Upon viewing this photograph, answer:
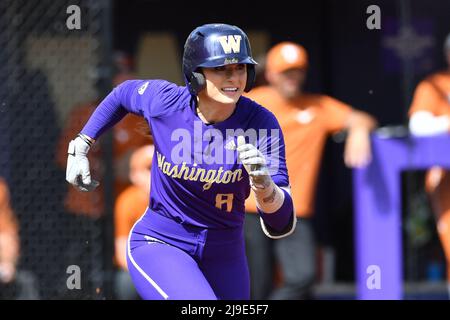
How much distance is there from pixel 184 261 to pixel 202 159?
41 centimetres

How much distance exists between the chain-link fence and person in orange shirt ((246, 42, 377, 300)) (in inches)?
39.7

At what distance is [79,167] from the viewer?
445cm

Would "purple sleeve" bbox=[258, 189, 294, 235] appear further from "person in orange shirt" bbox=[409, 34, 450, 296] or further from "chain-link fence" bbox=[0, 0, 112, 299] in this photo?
"person in orange shirt" bbox=[409, 34, 450, 296]

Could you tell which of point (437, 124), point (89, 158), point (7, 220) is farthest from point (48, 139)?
point (437, 124)

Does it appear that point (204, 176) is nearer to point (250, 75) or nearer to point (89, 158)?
point (250, 75)

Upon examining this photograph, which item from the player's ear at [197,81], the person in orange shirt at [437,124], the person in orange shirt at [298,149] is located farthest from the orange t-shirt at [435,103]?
the player's ear at [197,81]

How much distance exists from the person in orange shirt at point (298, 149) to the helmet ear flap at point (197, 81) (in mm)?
2256

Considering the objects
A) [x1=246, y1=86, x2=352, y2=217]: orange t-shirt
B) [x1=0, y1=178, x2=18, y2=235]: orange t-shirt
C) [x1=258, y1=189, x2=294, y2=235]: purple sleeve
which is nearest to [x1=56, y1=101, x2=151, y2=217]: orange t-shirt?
[x1=0, y1=178, x2=18, y2=235]: orange t-shirt

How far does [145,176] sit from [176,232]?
2254 mm

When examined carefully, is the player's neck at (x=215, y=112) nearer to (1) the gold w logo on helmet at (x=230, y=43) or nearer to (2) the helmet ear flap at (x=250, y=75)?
(2) the helmet ear flap at (x=250, y=75)

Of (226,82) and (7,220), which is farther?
(7,220)

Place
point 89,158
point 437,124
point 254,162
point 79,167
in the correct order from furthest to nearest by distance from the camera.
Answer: point 437,124, point 89,158, point 79,167, point 254,162

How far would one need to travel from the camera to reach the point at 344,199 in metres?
8.12
